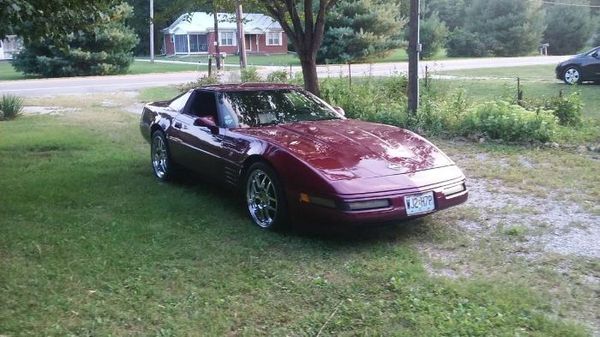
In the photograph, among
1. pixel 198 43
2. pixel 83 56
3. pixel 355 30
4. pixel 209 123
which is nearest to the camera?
pixel 209 123

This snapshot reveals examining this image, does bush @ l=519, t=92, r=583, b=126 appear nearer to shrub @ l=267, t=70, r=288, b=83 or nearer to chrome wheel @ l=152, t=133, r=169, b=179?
chrome wheel @ l=152, t=133, r=169, b=179

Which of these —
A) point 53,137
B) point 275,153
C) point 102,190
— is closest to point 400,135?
point 275,153

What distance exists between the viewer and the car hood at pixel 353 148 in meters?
4.95

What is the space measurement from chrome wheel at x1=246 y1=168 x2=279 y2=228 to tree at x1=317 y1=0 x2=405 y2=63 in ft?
97.5

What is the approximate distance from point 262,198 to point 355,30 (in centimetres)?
3194

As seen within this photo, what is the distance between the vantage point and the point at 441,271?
436cm

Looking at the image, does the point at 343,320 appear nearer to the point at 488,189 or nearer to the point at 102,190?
the point at 488,189

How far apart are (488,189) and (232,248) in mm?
3316

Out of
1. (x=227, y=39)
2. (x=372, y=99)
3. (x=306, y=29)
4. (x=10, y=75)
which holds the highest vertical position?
(x=227, y=39)

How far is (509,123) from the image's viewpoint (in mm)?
9172

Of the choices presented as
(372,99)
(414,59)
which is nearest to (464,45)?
(372,99)

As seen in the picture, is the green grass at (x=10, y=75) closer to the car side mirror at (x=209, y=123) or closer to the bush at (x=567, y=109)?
the bush at (x=567, y=109)

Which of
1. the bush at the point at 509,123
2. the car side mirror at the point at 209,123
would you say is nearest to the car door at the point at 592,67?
the bush at the point at 509,123

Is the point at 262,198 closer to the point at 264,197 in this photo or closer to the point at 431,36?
the point at 264,197
